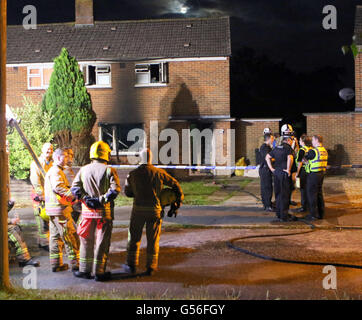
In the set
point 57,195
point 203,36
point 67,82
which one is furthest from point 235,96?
point 57,195

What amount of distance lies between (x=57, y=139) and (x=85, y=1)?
10.4m

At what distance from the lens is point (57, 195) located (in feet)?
24.8

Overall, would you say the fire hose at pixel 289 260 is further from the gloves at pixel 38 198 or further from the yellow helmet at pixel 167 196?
the gloves at pixel 38 198

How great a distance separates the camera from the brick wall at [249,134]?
2466cm

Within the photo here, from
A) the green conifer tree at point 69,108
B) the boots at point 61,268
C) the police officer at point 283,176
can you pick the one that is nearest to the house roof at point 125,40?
the green conifer tree at point 69,108

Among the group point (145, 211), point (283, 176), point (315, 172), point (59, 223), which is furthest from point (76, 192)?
point (315, 172)

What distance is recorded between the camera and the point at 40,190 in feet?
28.9

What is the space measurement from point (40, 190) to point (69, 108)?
11.7m

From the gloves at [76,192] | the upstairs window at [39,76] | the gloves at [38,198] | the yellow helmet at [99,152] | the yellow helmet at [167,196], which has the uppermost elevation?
the upstairs window at [39,76]

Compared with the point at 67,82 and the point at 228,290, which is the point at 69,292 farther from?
the point at 67,82

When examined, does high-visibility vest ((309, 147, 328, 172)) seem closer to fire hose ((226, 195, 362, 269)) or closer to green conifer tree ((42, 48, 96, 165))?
fire hose ((226, 195, 362, 269))

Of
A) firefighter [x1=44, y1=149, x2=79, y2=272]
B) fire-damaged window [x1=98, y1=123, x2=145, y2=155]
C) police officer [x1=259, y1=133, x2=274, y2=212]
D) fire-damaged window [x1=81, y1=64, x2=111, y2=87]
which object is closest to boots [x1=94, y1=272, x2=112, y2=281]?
firefighter [x1=44, y1=149, x2=79, y2=272]

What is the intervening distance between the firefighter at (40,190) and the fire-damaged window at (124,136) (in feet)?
50.4

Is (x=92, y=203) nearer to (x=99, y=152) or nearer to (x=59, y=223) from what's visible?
(x=99, y=152)
